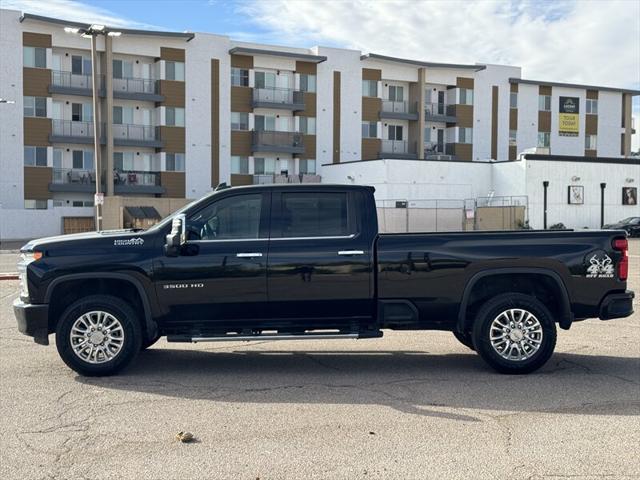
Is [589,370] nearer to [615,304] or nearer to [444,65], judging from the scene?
[615,304]

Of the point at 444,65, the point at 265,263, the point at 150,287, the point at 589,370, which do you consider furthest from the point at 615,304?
the point at 444,65

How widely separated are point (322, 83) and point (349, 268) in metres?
51.7

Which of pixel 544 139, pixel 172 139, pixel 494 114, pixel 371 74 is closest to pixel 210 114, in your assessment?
pixel 172 139

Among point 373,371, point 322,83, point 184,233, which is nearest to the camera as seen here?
point 184,233

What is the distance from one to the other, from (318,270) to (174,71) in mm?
48010

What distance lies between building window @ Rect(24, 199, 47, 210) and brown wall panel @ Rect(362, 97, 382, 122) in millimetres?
25247

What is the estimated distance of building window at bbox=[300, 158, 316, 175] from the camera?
5769 centimetres

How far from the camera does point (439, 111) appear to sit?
63.3 meters

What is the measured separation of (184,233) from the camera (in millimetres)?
7781

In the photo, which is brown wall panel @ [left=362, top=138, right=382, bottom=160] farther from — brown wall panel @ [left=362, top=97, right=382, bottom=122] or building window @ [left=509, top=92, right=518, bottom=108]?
building window @ [left=509, top=92, right=518, bottom=108]

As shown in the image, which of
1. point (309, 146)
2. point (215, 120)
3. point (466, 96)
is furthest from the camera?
point (466, 96)

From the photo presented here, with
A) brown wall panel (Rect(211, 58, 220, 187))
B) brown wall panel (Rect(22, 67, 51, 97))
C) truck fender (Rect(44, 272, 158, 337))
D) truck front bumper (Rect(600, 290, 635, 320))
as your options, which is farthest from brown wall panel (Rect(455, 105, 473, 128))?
truck fender (Rect(44, 272, 158, 337))

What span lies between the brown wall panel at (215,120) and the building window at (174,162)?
232cm

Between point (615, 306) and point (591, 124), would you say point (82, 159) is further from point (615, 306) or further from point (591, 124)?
point (615, 306)
